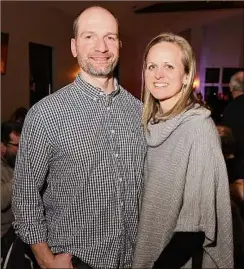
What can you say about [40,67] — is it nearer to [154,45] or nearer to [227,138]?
[227,138]

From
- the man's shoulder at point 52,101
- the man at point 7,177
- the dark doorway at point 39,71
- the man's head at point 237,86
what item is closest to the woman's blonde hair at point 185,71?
the man's shoulder at point 52,101

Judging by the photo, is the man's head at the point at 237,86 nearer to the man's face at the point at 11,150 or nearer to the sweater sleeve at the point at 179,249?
the man's face at the point at 11,150

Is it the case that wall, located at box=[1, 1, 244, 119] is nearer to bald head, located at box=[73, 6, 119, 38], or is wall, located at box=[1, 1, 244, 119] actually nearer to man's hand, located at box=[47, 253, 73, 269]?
bald head, located at box=[73, 6, 119, 38]

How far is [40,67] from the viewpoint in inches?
249

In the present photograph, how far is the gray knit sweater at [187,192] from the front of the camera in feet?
4.26

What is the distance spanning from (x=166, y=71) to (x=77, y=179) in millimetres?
515

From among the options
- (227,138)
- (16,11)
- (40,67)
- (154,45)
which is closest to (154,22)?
(40,67)

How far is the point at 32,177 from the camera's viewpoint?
4.34ft

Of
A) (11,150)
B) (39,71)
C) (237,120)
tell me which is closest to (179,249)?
(11,150)

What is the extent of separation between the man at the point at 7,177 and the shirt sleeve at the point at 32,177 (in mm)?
703

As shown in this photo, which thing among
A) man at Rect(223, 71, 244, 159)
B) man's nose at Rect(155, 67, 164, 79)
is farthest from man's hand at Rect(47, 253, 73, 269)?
man at Rect(223, 71, 244, 159)

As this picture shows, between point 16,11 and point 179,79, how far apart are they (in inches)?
173

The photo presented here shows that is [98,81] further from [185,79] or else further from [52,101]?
[185,79]

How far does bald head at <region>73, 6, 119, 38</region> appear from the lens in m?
1.43
